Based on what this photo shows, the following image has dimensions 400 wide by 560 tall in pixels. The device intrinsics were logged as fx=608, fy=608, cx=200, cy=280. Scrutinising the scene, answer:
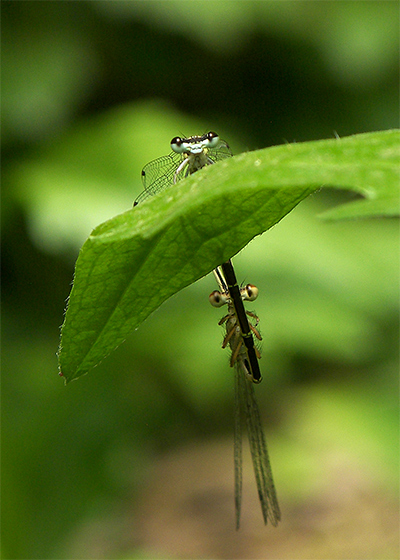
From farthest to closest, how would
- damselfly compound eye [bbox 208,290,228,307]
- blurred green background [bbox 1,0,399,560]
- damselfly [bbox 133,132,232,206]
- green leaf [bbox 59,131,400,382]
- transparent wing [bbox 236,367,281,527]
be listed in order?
blurred green background [bbox 1,0,399,560] < transparent wing [bbox 236,367,281,527] < damselfly [bbox 133,132,232,206] < damselfly compound eye [bbox 208,290,228,307] < green leaf [bbox 59,131,400,382]

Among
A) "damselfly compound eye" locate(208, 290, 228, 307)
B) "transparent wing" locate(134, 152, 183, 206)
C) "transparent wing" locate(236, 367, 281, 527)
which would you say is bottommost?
"transparent wing" locate(236, 367, 281, 527)

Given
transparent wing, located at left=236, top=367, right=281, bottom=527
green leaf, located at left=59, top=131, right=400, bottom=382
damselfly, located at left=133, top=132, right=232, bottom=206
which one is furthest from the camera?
transparent wing, located at left=236, top=367, right=281, bottom=527

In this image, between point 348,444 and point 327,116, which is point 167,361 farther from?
point 327,116

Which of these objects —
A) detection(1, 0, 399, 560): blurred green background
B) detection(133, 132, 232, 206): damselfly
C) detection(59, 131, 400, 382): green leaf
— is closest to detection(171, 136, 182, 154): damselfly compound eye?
detection(133, 132, 232, 206): damselfly

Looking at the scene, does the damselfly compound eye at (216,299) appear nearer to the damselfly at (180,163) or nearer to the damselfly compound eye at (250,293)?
the damselfly compound eye at (250,293)

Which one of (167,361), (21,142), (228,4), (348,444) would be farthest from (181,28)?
(348,444)

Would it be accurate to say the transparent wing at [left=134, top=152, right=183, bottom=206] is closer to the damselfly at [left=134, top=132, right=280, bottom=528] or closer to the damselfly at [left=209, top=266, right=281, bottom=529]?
the damselfly at [left=134, top=132, right=280, bottom=528]

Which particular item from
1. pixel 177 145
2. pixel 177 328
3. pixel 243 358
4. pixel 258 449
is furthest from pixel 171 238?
pixel 177 328
